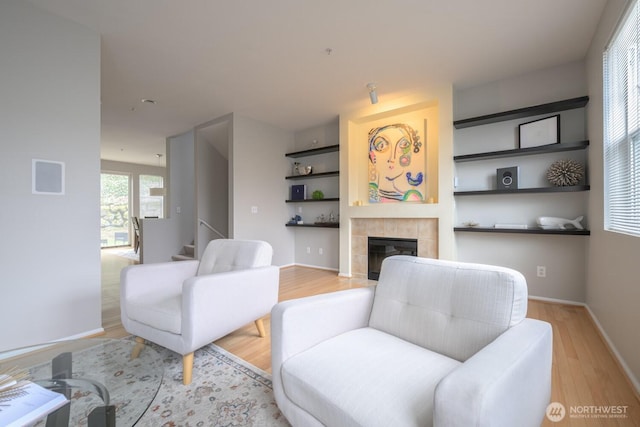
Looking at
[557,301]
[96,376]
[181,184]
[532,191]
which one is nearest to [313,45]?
[532,191]

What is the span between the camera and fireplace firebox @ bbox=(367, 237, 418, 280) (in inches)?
153

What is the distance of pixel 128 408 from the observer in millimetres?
972

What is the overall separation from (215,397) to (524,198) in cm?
361

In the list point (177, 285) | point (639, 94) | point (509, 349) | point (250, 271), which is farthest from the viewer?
point (177, 285)

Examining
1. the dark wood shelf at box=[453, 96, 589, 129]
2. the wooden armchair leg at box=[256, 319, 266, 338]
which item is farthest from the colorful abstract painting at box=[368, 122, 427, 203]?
the wooden armchair leg at box=[256, 319, 266, 338]

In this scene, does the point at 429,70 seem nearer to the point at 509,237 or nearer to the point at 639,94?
the point at 639,94

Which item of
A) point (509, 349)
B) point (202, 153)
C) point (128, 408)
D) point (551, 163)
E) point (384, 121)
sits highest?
point (384, 121)

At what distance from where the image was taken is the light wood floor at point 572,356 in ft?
4.74

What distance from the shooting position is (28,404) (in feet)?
2.90

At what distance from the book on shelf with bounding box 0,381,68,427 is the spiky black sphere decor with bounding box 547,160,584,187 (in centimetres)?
404

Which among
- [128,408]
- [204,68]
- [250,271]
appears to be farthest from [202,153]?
[128,408]

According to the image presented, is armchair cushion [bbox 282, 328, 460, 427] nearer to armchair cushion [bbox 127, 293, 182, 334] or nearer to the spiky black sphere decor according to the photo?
armchair cushion [bbox 127, 293, 182, 334]

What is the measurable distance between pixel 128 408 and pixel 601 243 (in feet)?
11.0

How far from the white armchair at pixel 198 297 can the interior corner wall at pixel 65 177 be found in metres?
0.79
